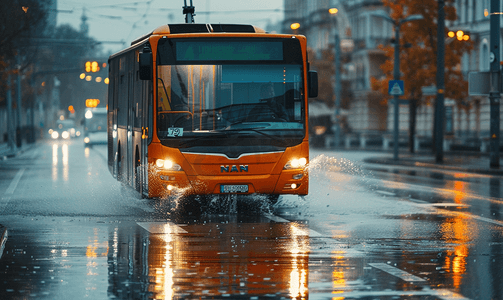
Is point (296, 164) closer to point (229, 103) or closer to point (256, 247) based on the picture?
point (229, 103)

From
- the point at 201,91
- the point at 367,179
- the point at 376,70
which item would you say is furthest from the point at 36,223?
the point at 376,70

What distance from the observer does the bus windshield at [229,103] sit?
14.3 metres

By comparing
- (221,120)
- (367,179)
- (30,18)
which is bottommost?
(367,179)

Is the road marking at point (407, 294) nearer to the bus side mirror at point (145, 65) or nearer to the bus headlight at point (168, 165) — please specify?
the bus headlight at point (168, 165)

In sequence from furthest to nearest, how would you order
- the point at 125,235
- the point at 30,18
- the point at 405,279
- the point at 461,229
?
the point at 30,18 < the point at 461,229 < the point at 125,235 < the point at 405,279

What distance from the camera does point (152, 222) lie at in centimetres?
1330

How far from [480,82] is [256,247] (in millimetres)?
19758

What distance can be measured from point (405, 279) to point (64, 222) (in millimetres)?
6429

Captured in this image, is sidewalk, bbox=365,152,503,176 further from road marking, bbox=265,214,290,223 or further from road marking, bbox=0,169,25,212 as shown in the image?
road marking, bbox=265,214,290,223

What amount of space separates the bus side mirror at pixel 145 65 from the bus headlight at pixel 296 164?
104 inches

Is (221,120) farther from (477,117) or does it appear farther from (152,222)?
(477,117)

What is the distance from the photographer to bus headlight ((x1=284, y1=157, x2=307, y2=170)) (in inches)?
578

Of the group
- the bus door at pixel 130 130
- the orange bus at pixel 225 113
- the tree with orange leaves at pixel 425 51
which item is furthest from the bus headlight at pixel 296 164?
the tree with orange leaves at pixel 425 51

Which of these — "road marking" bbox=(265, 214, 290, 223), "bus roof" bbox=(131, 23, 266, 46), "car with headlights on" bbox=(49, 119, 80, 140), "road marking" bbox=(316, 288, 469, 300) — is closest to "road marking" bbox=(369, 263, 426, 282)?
"road marking" bbox=(316, 288, 469, 300)
